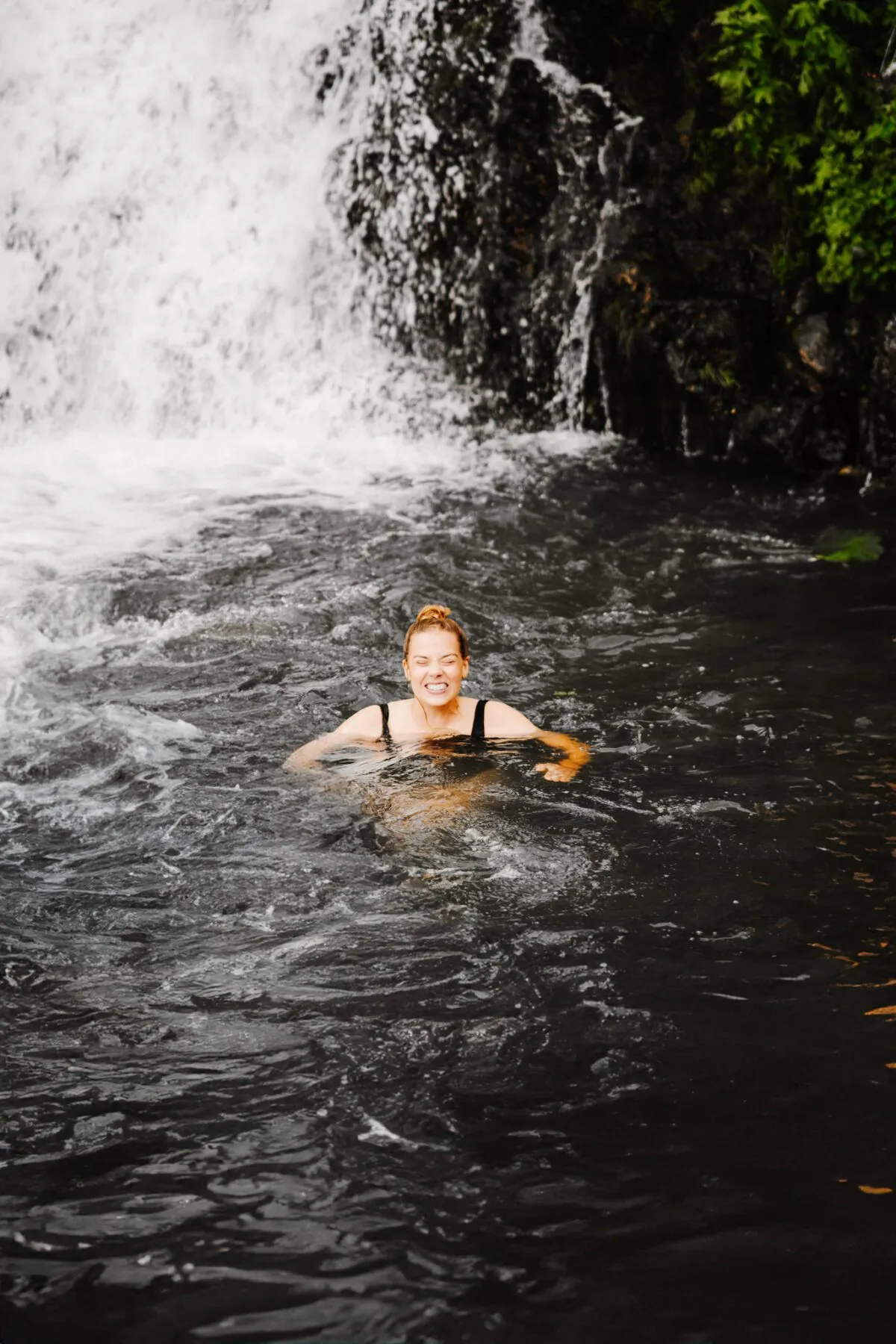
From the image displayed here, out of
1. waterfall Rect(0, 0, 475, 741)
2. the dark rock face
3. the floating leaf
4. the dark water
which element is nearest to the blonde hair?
the dark water

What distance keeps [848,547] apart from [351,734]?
15.7 feet

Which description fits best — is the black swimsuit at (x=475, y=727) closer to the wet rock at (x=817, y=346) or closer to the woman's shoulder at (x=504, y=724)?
the woman's shoulder at (x=504, y=724)

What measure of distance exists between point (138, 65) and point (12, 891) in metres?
12.8

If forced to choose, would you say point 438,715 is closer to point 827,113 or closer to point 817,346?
point 817,346

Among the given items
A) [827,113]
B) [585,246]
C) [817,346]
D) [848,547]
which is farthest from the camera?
[585,246]

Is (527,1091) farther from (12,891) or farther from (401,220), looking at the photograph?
(401,220)

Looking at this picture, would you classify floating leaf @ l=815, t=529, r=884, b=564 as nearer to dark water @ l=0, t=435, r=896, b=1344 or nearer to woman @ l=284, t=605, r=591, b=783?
dark water @ l=0, t=435, r=896, b=1344

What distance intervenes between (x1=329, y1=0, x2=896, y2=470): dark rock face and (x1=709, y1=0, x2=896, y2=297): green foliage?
67 centimetres

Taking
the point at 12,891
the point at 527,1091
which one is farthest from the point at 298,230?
the point at 527,1091

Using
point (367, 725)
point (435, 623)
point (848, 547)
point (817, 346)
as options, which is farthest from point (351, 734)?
point (817, 346)

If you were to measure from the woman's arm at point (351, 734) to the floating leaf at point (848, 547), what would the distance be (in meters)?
4.29

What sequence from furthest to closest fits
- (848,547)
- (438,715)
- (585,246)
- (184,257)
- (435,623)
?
(184,257) < (585,246) < (848,547) < (438,715) < (435,623)

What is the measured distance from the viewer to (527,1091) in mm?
3584

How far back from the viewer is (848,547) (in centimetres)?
924
